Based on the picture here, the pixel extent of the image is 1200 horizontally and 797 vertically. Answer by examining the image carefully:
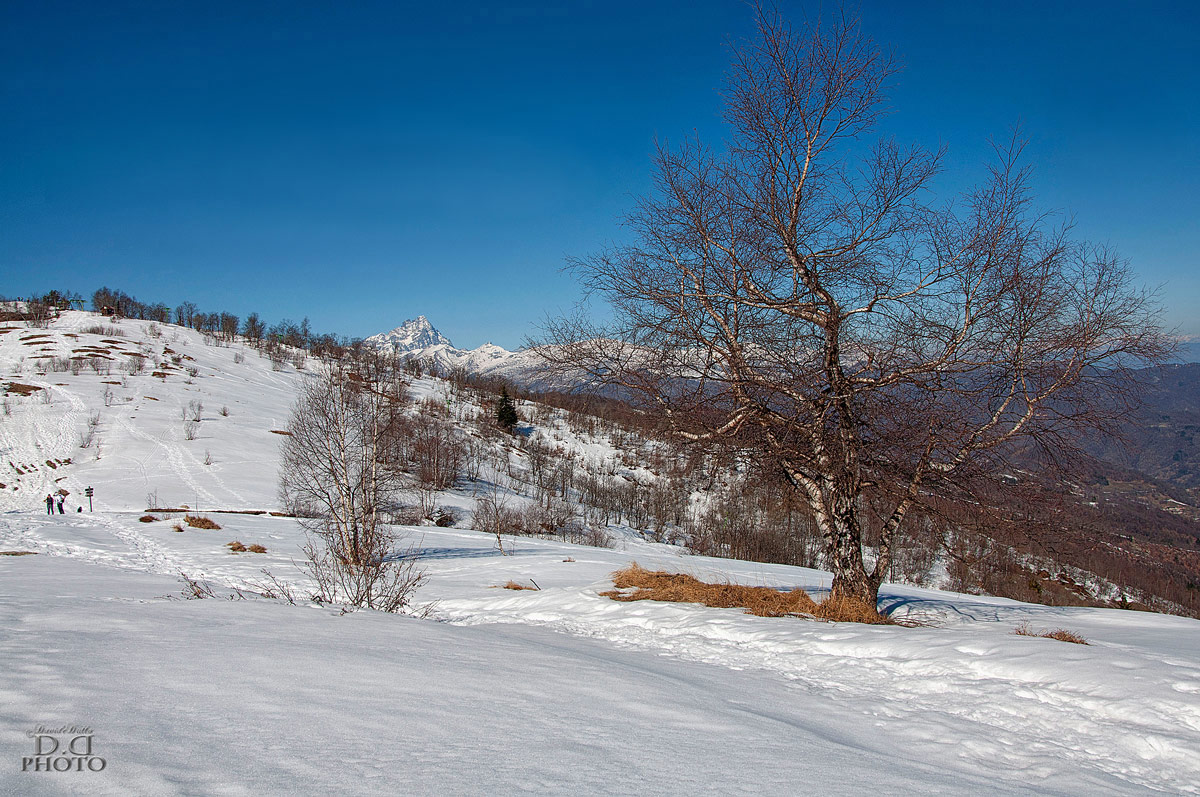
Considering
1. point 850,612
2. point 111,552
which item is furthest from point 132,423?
point 850,612

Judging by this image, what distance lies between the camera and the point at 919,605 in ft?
33.9

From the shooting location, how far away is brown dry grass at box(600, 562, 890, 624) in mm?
8073

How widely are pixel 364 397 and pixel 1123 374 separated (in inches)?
899

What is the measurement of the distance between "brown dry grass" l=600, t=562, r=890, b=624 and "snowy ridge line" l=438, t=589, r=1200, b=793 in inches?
29.4

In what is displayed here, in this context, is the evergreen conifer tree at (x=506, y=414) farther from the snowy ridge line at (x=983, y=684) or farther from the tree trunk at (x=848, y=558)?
the snowy ridge line at (x=983, y=684)

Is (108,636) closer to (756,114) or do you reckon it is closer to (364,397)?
(756,114)

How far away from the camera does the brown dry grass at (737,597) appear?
8.07m

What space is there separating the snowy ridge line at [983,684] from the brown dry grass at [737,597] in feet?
2.45

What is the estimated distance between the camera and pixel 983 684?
16.5 feet

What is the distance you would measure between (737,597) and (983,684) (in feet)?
14.6

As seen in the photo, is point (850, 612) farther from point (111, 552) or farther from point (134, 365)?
point (134, 365)

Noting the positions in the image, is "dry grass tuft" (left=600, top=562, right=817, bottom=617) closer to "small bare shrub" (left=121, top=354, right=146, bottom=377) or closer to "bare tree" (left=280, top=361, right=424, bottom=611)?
"bare tree" (left=280, top=361, right=424, bottom=611)

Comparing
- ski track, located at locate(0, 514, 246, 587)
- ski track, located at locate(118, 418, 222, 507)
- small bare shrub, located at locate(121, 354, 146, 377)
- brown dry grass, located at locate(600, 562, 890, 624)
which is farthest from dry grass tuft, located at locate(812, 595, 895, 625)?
small bare shrub, located at locate(121, 354, 146, 377)

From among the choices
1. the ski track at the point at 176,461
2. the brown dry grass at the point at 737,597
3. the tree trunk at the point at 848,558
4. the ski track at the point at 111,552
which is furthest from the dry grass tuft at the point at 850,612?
the ski track at the point at 176,461
